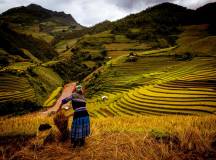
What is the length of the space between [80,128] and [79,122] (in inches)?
5.3

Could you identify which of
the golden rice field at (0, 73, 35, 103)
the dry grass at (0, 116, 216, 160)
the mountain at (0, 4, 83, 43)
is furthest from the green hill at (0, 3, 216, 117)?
the dry grass at (0, 116, 216, 160)

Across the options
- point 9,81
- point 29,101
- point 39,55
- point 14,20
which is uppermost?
point 14,20

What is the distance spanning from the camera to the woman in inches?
195

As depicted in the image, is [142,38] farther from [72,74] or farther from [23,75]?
[23,75]

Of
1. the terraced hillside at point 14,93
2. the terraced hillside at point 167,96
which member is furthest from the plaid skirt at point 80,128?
the terraced hillside at point 14,93

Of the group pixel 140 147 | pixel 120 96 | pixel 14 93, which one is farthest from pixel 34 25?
pixel 140 147

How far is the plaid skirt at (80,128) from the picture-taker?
16.2 feet

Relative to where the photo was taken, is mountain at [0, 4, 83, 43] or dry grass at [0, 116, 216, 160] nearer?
dry grass at [0, 116, 216, 160]

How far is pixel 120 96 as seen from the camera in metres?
32.2

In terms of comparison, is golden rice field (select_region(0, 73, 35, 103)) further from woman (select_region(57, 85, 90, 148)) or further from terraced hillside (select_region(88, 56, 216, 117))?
woman (select_region(57, 85, 90, 148))

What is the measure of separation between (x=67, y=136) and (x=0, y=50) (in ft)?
226

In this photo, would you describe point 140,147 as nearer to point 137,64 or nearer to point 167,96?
point 167,96

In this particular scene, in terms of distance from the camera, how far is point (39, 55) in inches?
3580

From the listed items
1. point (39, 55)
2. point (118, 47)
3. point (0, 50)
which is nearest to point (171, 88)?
point (118, 47)
